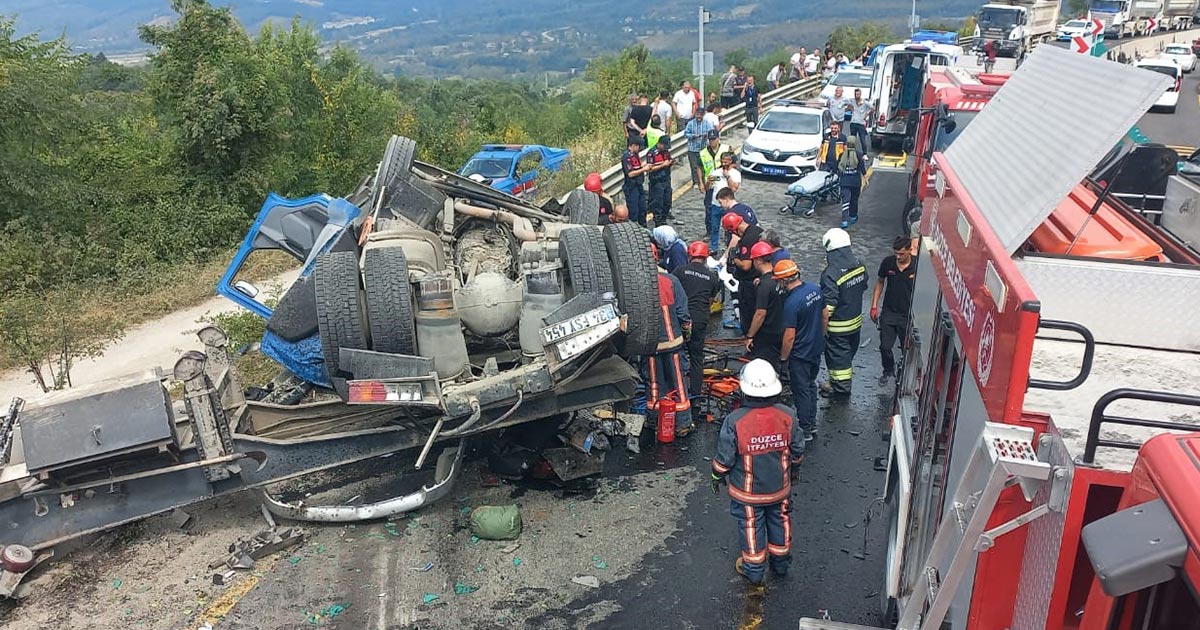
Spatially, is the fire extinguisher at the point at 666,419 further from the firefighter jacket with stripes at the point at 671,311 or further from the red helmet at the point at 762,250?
the red helmet at the point at 762,250

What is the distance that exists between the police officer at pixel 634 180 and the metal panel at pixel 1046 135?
7.57 m

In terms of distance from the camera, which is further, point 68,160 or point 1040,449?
point 68,160

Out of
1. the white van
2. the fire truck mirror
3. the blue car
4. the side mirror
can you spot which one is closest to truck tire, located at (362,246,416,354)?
the side mirror

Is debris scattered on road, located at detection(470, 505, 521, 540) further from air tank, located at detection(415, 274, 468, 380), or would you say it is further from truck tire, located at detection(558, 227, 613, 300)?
truck tire, located at detection(558, 227, 613, 300)

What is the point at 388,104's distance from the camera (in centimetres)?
2011

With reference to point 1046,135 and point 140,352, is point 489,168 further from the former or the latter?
point 1046,135

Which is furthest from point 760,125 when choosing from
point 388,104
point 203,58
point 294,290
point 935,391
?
point 935,391

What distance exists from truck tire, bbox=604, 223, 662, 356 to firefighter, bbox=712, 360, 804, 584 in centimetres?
160

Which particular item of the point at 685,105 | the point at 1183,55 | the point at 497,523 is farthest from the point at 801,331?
the point at 1183,55

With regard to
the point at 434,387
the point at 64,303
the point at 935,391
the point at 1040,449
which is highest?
the point at 1040,449

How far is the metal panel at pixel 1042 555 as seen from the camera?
7.73ft

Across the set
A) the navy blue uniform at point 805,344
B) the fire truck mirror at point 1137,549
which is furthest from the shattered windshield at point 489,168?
the fire truck mirror at point 1137,549

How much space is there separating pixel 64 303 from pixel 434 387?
26.6 feet

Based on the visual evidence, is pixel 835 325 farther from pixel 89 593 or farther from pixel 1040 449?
pixel 89 593
